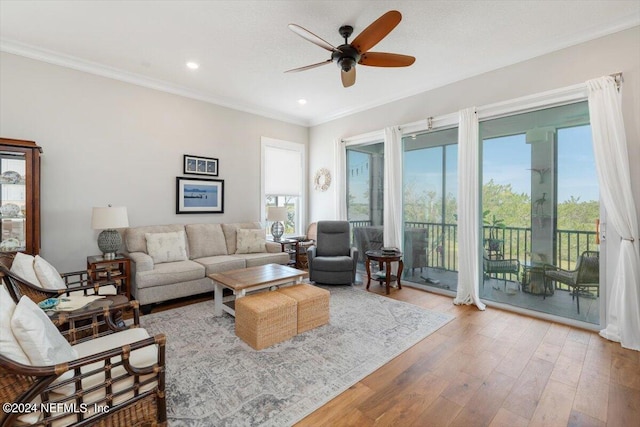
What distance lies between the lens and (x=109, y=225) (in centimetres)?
346

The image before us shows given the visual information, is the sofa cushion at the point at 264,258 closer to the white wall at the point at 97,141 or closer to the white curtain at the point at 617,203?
the white wall at the point at 97,141

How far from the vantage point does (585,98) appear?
3047 millimetres

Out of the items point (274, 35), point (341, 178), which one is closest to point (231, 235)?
point (341, 178)

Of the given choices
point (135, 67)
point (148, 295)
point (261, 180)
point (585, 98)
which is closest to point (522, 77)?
point (585, 98)

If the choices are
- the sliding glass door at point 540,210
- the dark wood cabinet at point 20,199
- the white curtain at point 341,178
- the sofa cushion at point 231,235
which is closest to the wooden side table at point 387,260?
the sliding glass door at point 540,210

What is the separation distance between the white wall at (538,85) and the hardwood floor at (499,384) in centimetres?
158

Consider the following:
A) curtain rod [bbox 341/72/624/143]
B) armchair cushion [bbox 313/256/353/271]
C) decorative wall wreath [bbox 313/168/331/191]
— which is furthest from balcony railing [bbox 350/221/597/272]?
decorative wall wreath [bbox 313/168/331/191]

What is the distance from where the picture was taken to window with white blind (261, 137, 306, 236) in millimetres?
5668

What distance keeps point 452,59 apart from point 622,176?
2.14 metres

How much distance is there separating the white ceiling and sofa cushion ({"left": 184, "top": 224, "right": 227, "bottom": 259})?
7.17ft

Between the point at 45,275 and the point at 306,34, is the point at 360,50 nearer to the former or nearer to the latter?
the point at 306,34

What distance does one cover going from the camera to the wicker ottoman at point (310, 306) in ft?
9.55

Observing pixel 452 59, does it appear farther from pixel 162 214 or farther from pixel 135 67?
pixel 162 214

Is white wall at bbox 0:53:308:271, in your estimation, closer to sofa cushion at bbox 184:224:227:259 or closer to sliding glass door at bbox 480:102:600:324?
sofa cushion at bbox 184:224:227:259
